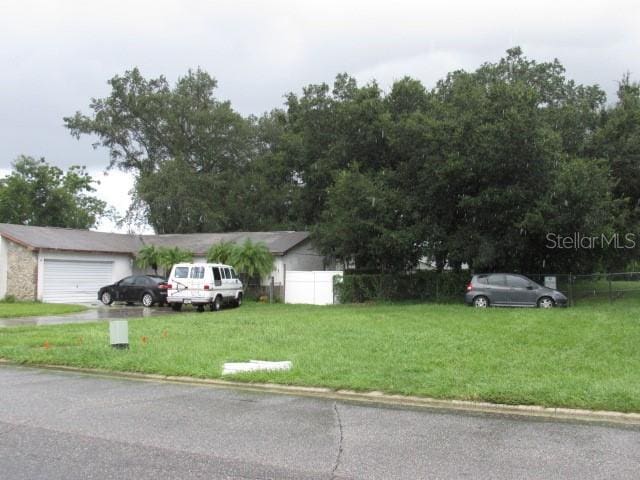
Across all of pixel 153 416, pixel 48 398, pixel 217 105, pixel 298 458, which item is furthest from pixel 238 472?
pixel 217 105

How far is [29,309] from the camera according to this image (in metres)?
25.4

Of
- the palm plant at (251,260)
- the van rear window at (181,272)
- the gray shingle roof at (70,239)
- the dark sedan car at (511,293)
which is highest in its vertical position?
the gray shingle roof at (70,239)

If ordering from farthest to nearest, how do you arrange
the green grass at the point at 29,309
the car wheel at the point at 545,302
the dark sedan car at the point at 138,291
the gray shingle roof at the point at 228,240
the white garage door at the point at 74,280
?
the gray shingle roof at the point at 228,240 → the white garage door at the point at 74,280 → the dark sedan car at the point at 138,291 → the car wheel at the point at 545,302 → the green grass at the point at 29,309

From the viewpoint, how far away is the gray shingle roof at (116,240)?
31.3 m

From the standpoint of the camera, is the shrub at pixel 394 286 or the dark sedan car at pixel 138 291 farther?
the dark sedan car at pixel 138 291

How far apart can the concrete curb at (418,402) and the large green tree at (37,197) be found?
46711 mm

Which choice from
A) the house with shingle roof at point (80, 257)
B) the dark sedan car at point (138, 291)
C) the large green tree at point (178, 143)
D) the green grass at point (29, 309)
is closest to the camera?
the green grass at point (29, 309)

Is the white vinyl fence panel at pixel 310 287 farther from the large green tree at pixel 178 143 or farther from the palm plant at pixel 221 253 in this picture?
the large green tree at pixel 178 143

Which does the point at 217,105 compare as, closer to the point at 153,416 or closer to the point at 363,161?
the point at 363,161

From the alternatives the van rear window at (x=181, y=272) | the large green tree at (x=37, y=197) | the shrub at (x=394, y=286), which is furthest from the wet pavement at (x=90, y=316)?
the large green tree at (x=37, y=197)

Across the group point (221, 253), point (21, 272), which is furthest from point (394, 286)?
point (21, 272)

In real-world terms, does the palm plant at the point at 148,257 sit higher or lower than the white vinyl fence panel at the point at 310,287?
higher

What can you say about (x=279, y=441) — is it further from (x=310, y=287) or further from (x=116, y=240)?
(x=116, y=240)

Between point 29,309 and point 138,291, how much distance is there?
5.57 m
